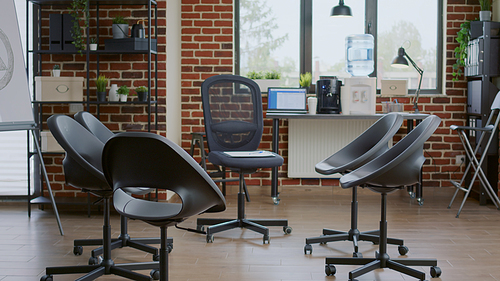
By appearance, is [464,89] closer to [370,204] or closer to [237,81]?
[370,204]

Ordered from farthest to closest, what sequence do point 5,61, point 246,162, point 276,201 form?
Result: point 276,201
point 5,61
point 246,162

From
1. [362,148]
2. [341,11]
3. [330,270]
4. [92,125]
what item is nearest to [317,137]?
[341,11]

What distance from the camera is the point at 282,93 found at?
4703mm

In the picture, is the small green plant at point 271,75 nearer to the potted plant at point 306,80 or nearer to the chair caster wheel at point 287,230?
the potted plant at point 306,80

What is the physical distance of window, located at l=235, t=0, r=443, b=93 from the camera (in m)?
5.12

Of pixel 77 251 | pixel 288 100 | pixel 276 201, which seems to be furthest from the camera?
pixel 288 100

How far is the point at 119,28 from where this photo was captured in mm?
4184

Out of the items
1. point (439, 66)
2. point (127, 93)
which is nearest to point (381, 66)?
point (439, 66)

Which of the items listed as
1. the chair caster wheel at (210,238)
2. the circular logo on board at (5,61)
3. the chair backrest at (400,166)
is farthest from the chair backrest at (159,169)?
the circular logo on board at (5,61)

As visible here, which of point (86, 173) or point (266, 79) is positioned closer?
point (86, 173)

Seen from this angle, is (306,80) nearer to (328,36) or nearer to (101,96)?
(328,36)

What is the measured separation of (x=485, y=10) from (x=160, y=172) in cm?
406

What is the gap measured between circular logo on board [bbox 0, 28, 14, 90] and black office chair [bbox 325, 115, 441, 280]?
2.42m

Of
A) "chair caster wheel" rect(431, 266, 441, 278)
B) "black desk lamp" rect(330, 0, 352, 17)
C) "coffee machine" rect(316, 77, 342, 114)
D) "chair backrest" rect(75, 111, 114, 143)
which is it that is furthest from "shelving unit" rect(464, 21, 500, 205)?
"chair backrest" rect(75, 111, 114, 143)
